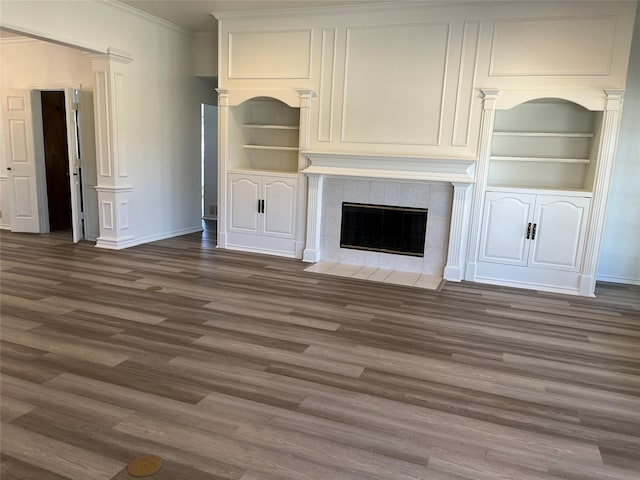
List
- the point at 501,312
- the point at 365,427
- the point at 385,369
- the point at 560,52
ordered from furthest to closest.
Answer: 1. the point at 560,52
2. the point at 501,312
3. the point at 385,369
4. the point at 365,427

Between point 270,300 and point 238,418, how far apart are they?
6.57 feet

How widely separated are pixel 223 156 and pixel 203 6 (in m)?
→ 1.85

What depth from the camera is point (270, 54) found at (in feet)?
19.4

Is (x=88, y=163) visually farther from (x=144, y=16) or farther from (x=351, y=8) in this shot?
(x=351, y=8)

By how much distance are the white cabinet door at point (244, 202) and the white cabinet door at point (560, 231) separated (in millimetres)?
3457

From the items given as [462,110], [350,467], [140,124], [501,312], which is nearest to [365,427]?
[350,467]

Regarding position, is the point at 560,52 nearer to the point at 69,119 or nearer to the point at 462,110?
the point at 462,110

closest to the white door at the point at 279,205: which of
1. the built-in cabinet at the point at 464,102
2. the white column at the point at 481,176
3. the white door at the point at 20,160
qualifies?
the built-in cabinet at the point at 464,102

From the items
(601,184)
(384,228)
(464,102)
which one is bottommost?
(384,228)

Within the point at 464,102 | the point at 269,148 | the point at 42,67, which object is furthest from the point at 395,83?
the point at 42,67

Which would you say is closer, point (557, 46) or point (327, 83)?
point (557, 46)

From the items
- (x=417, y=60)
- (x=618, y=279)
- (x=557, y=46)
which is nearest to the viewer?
(x=557, y=46)

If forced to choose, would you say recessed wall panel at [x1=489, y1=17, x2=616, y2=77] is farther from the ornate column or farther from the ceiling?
the ornate column

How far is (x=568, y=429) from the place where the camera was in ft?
8.20
